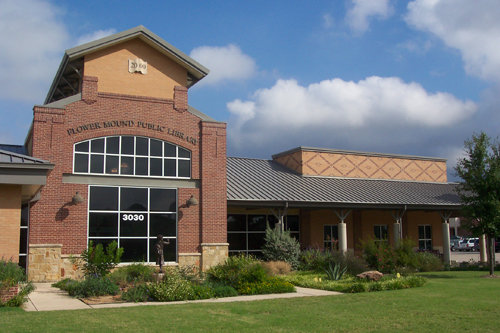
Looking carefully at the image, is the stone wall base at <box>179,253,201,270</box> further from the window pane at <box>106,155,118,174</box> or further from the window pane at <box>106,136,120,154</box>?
the window pane at <box>106,136,120,154</box>

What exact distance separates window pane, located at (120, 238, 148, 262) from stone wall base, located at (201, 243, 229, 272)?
2.51 metres

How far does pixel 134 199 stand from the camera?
2150 centimetres

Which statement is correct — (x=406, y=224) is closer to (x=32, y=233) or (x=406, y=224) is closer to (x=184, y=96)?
(x=184, y=96)

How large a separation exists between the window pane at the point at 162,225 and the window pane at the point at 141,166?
74.3 inches

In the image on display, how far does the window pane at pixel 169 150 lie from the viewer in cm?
2248

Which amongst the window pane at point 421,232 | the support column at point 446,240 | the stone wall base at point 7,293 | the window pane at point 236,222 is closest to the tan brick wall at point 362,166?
the window pane at point 421,232

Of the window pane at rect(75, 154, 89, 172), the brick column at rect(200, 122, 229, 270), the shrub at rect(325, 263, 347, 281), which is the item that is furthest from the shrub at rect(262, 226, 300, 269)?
the window pane at rect(75, 154, 89, 172)

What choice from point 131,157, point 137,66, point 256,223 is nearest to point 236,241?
point 256,223

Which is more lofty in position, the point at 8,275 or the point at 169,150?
the point at 169,150

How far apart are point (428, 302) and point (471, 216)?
33.2ft

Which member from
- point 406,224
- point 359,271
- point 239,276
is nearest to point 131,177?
point 239,276

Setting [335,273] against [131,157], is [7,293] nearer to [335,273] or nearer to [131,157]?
[131,157]

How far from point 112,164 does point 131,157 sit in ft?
2.82

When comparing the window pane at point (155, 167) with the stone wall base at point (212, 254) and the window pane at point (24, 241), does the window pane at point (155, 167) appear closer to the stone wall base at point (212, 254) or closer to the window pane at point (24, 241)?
the stone wall base at point (212, 254)
